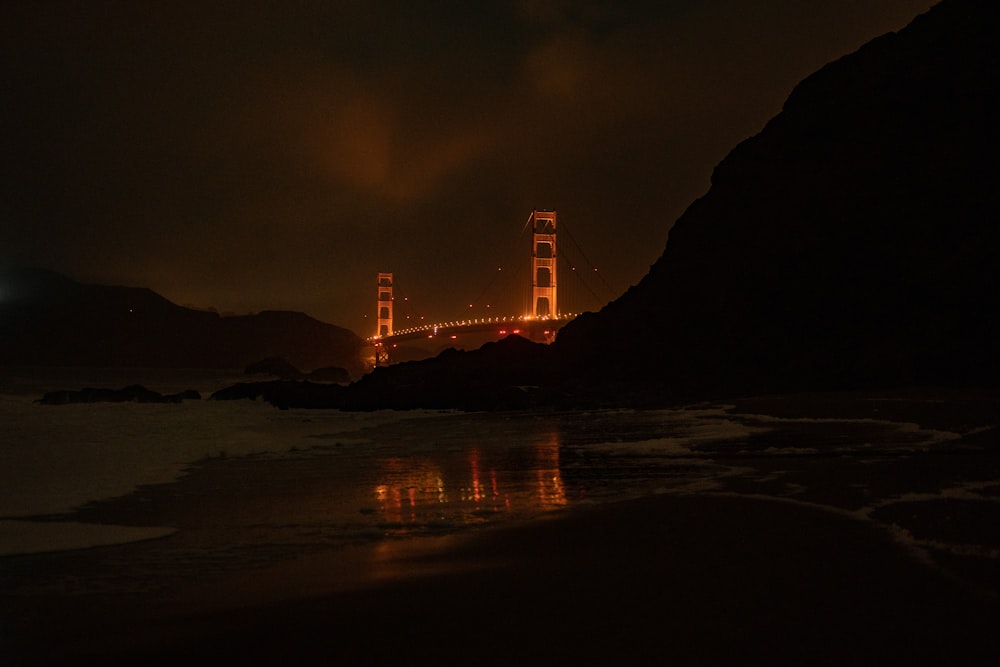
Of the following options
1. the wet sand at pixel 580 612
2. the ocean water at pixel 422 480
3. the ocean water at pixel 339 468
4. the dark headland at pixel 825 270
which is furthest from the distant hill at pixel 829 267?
the wet sand at pixel 580 612

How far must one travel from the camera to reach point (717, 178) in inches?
1249

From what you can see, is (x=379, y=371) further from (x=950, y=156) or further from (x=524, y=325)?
(x=524, y=325)

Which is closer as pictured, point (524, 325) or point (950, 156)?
point (950, 156)

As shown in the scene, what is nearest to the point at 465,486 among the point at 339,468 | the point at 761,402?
the point at 339,468

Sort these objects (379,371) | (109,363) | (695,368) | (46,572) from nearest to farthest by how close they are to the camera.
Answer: (46,572) → (695,368) → (379,371) → (109,363)

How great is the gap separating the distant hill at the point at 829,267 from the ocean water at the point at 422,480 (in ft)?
26.9

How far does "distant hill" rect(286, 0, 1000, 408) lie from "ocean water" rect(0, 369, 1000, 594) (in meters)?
8.19

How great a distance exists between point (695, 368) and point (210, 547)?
22.2 meters

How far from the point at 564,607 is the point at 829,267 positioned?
73.9 ft

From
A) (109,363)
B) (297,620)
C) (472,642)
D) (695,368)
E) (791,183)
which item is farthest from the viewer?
(109,363)

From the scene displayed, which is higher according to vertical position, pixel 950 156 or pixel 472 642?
pixel 950 156

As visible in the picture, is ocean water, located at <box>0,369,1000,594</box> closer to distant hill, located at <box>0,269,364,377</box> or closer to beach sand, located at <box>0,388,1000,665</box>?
beach sand, located at <box>0,388,1000,665</box>

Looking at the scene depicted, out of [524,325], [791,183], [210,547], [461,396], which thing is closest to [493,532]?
[210,547]

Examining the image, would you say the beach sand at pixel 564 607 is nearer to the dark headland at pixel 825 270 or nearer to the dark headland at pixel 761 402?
the dark headland at pixel 761 402
